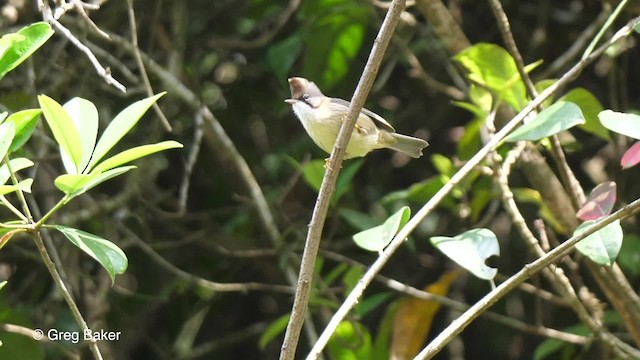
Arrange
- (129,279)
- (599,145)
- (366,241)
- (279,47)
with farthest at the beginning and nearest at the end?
(129,279) < (599,145) < (279,47) < (366,241)

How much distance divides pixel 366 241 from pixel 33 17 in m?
2.03

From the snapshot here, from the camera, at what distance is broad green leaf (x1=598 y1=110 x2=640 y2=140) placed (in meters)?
1.63

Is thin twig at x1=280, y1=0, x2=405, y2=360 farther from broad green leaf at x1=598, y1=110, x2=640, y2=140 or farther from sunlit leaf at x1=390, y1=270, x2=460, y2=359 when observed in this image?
sunlit leaf at x1=390, y1=270, x2=460, y2=359

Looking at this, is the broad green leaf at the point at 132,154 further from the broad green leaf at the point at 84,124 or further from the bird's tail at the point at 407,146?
the bird's tail at the point at 407,146

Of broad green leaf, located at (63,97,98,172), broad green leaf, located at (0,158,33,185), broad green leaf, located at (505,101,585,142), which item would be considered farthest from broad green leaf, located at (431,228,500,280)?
broad green leaf, located at (0,158,33,185)

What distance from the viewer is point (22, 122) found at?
1595mm

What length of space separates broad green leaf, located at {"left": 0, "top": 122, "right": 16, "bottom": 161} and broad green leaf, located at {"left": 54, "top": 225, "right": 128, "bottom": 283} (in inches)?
7.2

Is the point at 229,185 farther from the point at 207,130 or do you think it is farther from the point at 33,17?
the point at 33,17

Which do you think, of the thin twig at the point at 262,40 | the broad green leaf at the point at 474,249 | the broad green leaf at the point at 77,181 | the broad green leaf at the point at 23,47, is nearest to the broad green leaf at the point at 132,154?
the broad green leaf at the point at 77,181

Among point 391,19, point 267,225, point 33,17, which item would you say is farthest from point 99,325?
point 391,19

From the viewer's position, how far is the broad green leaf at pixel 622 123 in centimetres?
163

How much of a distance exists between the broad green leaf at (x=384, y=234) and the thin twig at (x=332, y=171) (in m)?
0.24

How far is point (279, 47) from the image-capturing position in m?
3.21

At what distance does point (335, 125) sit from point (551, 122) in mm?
812
